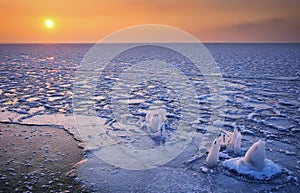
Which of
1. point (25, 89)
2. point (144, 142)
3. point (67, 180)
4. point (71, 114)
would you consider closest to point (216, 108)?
point (144, 142)

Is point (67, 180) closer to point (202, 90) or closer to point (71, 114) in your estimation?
point (71, 114)

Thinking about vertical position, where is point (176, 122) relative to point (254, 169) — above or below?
above

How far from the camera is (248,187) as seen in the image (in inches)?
158

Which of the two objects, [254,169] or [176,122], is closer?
[254,169]

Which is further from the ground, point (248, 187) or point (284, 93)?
point (284, 93)

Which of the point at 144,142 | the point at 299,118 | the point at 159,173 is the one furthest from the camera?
the point at 299,118

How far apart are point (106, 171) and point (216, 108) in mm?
5237

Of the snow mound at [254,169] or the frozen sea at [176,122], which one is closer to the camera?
the frozen sea at [176,122]

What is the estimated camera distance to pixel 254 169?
4.41 meters

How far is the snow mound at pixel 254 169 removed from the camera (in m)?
4.29

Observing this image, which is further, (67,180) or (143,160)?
(143,160)

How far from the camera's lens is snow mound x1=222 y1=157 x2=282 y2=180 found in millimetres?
4285

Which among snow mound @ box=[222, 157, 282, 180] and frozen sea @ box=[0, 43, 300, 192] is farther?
snow mound @ box=[222, 157, 282, 180]

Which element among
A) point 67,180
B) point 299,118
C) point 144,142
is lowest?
point 67,180
